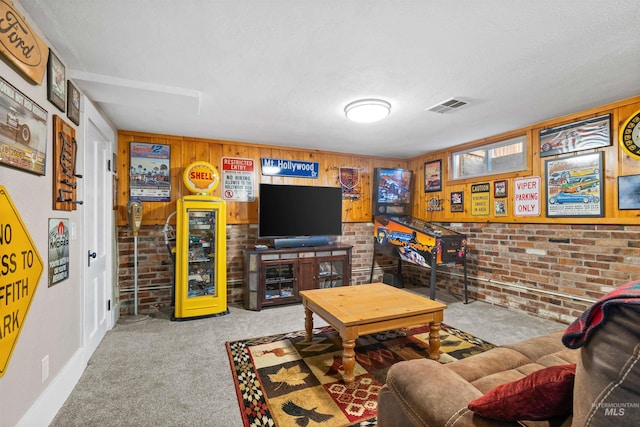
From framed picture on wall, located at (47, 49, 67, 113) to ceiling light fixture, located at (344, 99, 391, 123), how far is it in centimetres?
220

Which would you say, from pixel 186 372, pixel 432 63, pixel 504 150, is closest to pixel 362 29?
pixel 432 63

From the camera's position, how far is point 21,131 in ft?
5.00

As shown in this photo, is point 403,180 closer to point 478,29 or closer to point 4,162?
point 478,29

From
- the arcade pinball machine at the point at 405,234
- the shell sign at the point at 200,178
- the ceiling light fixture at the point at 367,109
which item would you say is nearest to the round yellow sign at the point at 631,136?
the arcade pinball machine at the point at 405,234

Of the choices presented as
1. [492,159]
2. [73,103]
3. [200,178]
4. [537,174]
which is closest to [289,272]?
Answer: [200,178]

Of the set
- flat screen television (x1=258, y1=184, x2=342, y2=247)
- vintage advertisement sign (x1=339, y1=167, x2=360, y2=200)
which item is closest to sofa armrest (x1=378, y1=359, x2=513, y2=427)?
flat screen television (x1=258, y1=184, x2=342, y2=247)

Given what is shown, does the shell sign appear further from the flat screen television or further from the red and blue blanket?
the red and blue blanket

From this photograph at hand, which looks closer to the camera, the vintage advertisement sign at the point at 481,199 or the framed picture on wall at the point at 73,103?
the framed picture on wall at the point at 73,103

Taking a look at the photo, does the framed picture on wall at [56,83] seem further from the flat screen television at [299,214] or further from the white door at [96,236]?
the flat screen television at [299,214]

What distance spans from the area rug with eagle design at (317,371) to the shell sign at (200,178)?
1870mm

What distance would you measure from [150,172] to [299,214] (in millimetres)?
2009

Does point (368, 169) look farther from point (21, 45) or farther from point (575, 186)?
point (21, 45)

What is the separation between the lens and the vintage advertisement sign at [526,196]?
137 inches

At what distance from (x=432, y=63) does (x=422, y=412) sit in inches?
84.0
